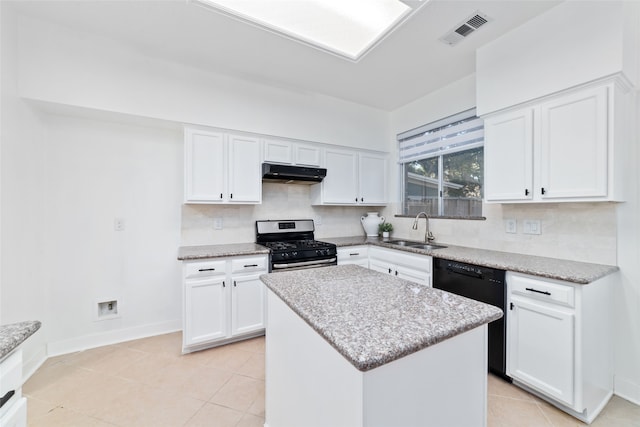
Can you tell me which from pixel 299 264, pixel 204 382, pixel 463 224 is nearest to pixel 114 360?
pixel 204 382

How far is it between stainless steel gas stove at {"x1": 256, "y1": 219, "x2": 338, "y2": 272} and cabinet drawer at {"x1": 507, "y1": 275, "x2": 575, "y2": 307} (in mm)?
1655

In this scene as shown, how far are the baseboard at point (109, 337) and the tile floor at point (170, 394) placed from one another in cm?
9

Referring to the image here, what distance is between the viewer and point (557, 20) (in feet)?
6.25

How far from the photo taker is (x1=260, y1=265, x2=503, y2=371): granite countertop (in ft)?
2.52

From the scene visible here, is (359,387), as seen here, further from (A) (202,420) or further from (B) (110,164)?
(B) (110,164)

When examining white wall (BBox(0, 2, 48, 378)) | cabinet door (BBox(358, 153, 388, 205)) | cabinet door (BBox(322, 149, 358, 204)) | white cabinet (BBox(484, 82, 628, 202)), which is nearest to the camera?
white cabinet (BBox(484, 82, 628, 202))

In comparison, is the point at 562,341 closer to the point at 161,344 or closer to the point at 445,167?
the point at 445,167

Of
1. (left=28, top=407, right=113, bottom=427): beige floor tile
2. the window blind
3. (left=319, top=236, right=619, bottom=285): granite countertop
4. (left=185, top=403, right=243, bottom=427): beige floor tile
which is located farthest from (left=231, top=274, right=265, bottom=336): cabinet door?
the window blind

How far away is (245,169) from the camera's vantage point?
289 cm

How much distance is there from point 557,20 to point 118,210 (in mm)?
4068

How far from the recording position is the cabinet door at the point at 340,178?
134 inches

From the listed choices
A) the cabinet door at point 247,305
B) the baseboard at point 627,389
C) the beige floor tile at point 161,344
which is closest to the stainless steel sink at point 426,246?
the baseboard at point 627,389

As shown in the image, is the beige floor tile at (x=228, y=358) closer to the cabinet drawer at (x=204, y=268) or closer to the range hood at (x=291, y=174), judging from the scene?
the cabinet drawer at (x=204, y=268)

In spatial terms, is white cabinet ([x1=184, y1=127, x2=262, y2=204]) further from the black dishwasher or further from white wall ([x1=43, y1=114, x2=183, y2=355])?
the black dishwasher
